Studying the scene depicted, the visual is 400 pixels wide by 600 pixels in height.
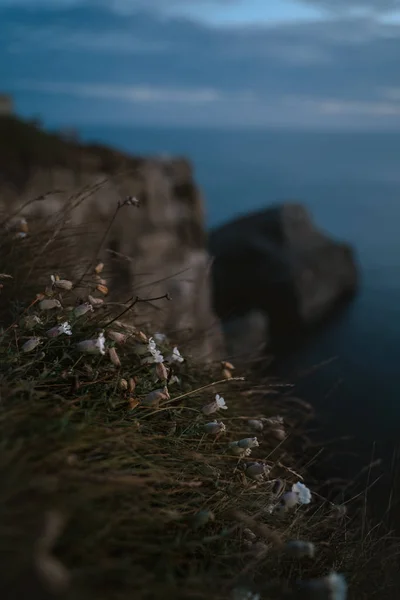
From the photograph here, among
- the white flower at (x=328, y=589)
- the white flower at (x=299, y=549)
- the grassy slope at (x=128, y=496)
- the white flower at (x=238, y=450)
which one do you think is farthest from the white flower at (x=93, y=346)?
the white flower at (x=328, y=589)

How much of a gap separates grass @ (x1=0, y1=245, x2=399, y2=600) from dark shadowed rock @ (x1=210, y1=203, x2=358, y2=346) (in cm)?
1981

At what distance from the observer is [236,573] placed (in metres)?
1.89

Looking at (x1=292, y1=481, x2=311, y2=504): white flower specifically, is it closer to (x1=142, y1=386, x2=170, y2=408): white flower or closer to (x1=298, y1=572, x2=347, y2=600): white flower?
(x1=298, y1=572, x2=347, y2=600): white flower

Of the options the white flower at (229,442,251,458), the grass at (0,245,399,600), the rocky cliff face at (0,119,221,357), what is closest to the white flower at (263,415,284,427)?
the grass at (0,245,399,600)

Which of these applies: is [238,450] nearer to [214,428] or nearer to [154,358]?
[214,428]

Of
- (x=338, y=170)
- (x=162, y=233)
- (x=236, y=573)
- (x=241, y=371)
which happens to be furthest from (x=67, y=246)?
(x=338, y=170)

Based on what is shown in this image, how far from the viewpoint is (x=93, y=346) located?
2342mm

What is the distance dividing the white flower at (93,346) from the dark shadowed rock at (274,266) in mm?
20007

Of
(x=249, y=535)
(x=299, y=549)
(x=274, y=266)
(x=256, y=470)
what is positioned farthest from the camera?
(x=274, y=266)

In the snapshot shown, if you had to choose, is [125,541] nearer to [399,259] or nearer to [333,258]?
[333,258]

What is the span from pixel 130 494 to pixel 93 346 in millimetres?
648

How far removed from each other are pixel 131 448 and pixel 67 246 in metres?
1.96

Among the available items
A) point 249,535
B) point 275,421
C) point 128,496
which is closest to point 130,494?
point 128,496

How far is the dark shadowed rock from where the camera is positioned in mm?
23234
